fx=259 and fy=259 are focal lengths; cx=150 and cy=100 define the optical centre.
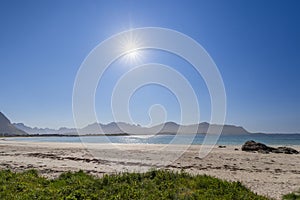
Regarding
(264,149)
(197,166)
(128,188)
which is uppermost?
(264,149)

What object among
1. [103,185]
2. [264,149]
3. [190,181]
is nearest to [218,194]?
[190,181]

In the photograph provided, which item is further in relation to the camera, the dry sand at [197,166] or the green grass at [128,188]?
the dry sand at [197,166]

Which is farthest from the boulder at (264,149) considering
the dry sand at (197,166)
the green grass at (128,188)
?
the green grass at (128,188)

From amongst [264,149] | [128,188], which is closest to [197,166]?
[128,188]

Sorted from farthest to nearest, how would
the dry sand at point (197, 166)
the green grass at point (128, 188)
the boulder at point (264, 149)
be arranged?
the boulder at point (264, 149) → the dry sand at point (197, 166) → the green grass at point (128, 188)

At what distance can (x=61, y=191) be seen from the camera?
8.20 meters

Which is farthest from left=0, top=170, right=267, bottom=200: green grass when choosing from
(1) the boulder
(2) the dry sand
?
(1) the boulder

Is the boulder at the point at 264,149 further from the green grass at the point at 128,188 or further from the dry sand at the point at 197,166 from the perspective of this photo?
the green grass at the point at 128,188

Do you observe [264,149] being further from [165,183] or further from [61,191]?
[61,191]

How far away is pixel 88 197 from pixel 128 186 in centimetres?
159

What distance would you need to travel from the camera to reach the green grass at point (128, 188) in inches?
310

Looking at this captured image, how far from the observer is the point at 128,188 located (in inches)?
342

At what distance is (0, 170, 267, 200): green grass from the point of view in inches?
310

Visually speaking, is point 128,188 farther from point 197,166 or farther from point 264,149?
point 264,149
